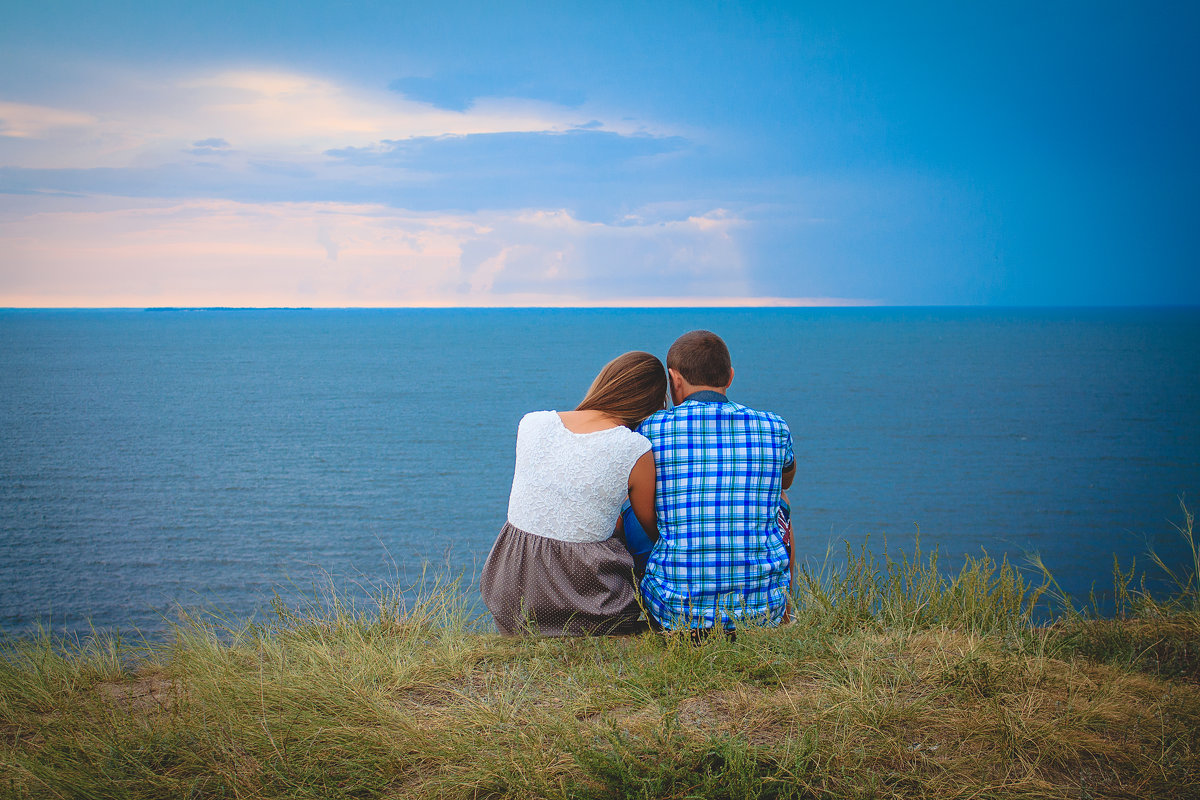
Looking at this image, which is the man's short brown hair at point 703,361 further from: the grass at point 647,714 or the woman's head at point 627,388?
the grass at point 647,714

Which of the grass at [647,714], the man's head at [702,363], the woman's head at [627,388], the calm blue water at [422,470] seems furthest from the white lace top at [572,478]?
the calm blue water at [422,470]

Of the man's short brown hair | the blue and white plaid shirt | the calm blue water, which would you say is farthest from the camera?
the calm blue water

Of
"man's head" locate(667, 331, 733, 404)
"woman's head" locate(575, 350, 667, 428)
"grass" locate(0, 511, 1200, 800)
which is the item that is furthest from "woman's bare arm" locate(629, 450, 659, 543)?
"grass" locate(0, 511, 1200, 800)

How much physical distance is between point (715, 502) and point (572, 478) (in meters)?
0.72

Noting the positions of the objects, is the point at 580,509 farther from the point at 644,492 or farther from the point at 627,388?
the point at 627,388

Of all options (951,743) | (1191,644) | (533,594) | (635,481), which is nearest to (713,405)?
(635,481)

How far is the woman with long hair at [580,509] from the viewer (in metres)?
3.82

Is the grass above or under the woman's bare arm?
under

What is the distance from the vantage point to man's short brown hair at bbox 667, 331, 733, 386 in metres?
3.92

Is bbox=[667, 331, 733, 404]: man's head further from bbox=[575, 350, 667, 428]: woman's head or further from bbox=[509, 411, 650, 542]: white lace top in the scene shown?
bbox=[509, 411, 650, 542]: white lace top

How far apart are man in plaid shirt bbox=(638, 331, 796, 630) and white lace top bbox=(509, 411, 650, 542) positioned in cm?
21

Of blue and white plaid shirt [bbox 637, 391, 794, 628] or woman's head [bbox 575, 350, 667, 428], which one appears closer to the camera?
blue and white plaid shirt [bbox 637, 391, 794, 628]

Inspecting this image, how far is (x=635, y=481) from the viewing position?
387 centimetres

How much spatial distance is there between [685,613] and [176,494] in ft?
126
